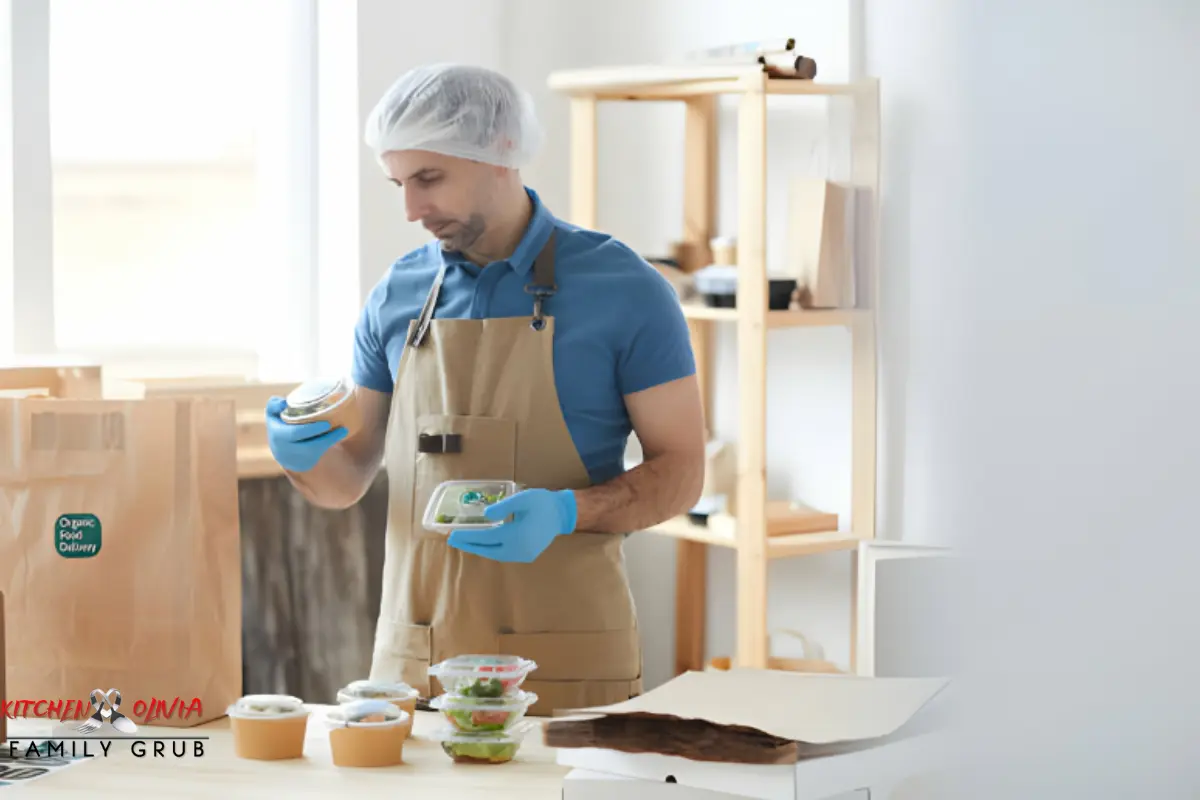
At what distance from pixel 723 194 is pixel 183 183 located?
131cm

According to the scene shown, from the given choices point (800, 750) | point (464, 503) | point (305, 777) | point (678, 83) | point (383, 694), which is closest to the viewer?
point (800, 750)

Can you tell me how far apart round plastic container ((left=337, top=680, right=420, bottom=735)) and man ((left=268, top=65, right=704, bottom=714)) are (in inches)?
14.1

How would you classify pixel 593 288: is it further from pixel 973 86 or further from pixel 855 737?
pixel 973 86

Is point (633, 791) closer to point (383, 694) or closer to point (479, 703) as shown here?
point (479, 703)

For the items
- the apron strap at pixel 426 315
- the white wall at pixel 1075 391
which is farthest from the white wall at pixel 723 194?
the white wall at pixel 1075 391

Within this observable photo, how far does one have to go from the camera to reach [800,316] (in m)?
2.88

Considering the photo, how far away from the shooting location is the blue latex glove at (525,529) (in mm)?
1663

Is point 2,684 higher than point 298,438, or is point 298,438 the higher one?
point 298,438

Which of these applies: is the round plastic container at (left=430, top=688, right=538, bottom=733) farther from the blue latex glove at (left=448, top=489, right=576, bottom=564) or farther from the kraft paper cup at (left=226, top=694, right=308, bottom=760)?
the blue latex glove at (left=448, top=489, right=576, bottom=564)

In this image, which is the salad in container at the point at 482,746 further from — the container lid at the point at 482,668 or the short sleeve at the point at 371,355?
the short sleeve at the point at 371,355

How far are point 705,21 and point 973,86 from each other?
9.72 ft

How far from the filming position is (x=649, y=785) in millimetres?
992

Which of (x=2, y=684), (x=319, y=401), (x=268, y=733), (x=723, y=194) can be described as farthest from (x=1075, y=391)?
(x=723, y=194)

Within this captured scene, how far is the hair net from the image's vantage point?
1.86 meters
